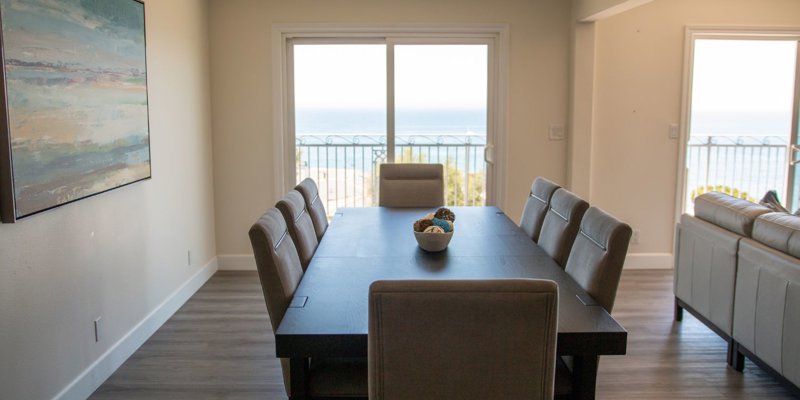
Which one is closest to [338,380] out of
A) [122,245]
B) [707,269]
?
[122,245]

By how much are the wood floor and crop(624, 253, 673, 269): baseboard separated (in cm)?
93

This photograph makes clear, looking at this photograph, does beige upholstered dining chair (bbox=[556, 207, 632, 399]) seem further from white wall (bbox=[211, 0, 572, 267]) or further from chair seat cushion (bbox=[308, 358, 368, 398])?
white wall (bbox=[211, 0, 572, 267])

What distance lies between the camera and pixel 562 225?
2.82m

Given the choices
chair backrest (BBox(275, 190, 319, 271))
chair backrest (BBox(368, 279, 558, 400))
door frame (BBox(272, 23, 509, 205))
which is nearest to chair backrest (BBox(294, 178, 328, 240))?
chair backrest (BBox(275, 190, 319, 271))

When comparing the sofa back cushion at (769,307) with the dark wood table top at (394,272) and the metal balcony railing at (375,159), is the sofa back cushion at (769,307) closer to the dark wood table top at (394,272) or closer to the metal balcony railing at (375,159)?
the dark wood table top at (394,272)

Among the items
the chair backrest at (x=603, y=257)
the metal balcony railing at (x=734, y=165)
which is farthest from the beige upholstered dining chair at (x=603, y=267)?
the metal balcony railing at (x=734, y=165)

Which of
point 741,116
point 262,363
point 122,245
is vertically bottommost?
point 262,363

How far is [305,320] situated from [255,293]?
275 cm

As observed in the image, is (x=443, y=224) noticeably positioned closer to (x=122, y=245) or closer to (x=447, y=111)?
(x=122, y=245)

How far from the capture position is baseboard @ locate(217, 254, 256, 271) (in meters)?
5.18

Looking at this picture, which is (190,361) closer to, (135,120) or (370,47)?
(135,120)

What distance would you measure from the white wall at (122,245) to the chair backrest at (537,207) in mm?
2127

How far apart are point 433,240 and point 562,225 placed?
59 centimetres

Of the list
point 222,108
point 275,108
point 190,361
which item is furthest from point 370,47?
point 190,361
